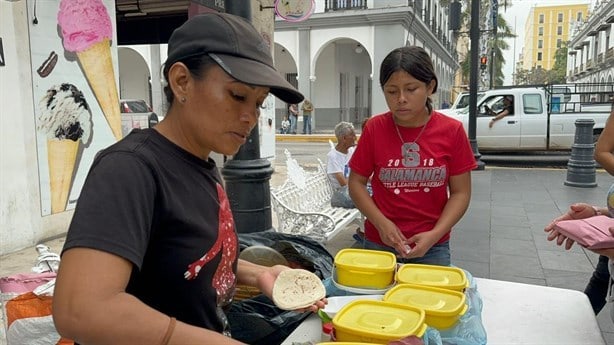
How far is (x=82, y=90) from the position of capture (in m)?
5.73

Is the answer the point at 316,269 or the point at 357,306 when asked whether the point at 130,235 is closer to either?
the point at 357,306

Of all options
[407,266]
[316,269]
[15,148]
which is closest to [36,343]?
[316,269]

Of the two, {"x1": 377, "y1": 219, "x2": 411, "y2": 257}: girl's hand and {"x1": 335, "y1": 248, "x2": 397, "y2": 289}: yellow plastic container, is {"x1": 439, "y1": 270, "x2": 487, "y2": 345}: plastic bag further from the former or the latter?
{"x1": 377, "y1": 219, "x2": 411, "y2": 257}: girl's hand

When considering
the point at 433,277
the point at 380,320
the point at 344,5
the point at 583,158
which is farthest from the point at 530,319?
the point at 344,5

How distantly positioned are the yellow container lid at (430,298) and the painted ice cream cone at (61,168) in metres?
4.89

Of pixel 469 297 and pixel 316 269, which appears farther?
pixel 316 269

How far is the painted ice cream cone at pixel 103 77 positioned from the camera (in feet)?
19.1

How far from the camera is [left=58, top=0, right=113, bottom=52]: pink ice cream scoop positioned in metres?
5.50

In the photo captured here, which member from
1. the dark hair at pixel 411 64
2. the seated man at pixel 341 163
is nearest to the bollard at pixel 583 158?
the seated man at pixel 341 163

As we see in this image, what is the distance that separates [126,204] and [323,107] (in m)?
23.5

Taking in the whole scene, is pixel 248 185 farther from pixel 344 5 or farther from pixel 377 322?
pixel 344 5

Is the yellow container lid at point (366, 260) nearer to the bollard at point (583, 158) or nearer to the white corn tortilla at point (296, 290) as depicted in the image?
the white corn tortilla at point (296, 290)

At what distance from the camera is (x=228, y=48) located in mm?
1099

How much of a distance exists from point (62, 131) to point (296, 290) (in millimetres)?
4889
